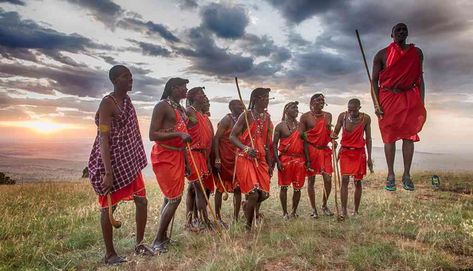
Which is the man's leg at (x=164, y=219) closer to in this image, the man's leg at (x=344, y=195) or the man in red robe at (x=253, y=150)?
the man in red robe at (x=253, y=150)

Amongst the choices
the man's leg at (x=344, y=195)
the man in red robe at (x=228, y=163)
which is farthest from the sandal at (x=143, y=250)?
the man's leg at (x=344, y=195)

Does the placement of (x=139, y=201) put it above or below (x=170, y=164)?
below

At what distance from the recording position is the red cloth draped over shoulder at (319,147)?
9.83m

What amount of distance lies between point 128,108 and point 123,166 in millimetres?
908

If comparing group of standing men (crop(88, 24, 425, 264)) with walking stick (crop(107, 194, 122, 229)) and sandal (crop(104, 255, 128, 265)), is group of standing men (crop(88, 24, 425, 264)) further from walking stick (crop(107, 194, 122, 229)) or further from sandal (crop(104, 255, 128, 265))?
walking stick (crop(107, 194, 122, 229))

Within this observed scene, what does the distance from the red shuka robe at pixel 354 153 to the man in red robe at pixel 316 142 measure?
1.40 ft

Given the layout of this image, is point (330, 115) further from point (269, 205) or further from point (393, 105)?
point (393, 105)

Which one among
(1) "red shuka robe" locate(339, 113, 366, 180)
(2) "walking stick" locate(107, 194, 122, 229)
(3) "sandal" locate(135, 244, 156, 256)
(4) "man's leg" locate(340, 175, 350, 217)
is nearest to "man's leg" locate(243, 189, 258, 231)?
(3) "sandal" locate(135, 244, 156, 256)

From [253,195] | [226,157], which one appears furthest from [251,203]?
[226,157]

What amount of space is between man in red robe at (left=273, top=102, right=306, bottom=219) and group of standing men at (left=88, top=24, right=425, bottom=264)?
24mm

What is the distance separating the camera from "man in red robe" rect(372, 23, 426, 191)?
6.02m

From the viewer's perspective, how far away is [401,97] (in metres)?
6.06

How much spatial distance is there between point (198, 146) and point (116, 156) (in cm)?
240

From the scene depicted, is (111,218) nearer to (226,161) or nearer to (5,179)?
(226,161)
